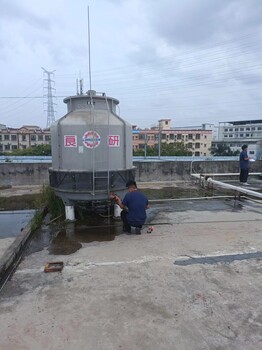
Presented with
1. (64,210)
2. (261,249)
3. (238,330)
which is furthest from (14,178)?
(238,330)

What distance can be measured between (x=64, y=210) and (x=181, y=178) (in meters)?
7.23

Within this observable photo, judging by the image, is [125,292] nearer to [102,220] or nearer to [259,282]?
[259,282]

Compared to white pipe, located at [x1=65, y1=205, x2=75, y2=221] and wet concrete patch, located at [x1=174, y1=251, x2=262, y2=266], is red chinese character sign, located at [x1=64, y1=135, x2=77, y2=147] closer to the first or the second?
white pipe, located at [x1=65, y1=205, x2=75, y2=221]

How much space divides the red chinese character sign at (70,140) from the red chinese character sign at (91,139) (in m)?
0.19

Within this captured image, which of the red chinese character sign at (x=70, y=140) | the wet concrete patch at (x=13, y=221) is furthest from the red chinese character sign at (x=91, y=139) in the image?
the wet concrete patch at (x=13, y=221)

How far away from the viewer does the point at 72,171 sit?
5621 millimetres

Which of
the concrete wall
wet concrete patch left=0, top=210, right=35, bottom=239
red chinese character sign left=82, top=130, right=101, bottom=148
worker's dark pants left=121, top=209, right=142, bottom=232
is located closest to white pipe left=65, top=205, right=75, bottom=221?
wet concrete patch left=0, top=210, right=35, bottom=239

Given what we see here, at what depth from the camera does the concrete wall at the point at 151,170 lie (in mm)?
11211

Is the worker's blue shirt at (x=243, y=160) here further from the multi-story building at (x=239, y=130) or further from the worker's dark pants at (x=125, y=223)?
the multi-story building at (x=239, y=130)

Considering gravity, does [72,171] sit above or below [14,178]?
above

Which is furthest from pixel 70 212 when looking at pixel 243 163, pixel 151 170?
pixel 243 163

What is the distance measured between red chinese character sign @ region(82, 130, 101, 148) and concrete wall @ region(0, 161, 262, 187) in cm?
609

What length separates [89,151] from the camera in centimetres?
564

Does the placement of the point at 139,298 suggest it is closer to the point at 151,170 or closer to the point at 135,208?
the point at 135,208
